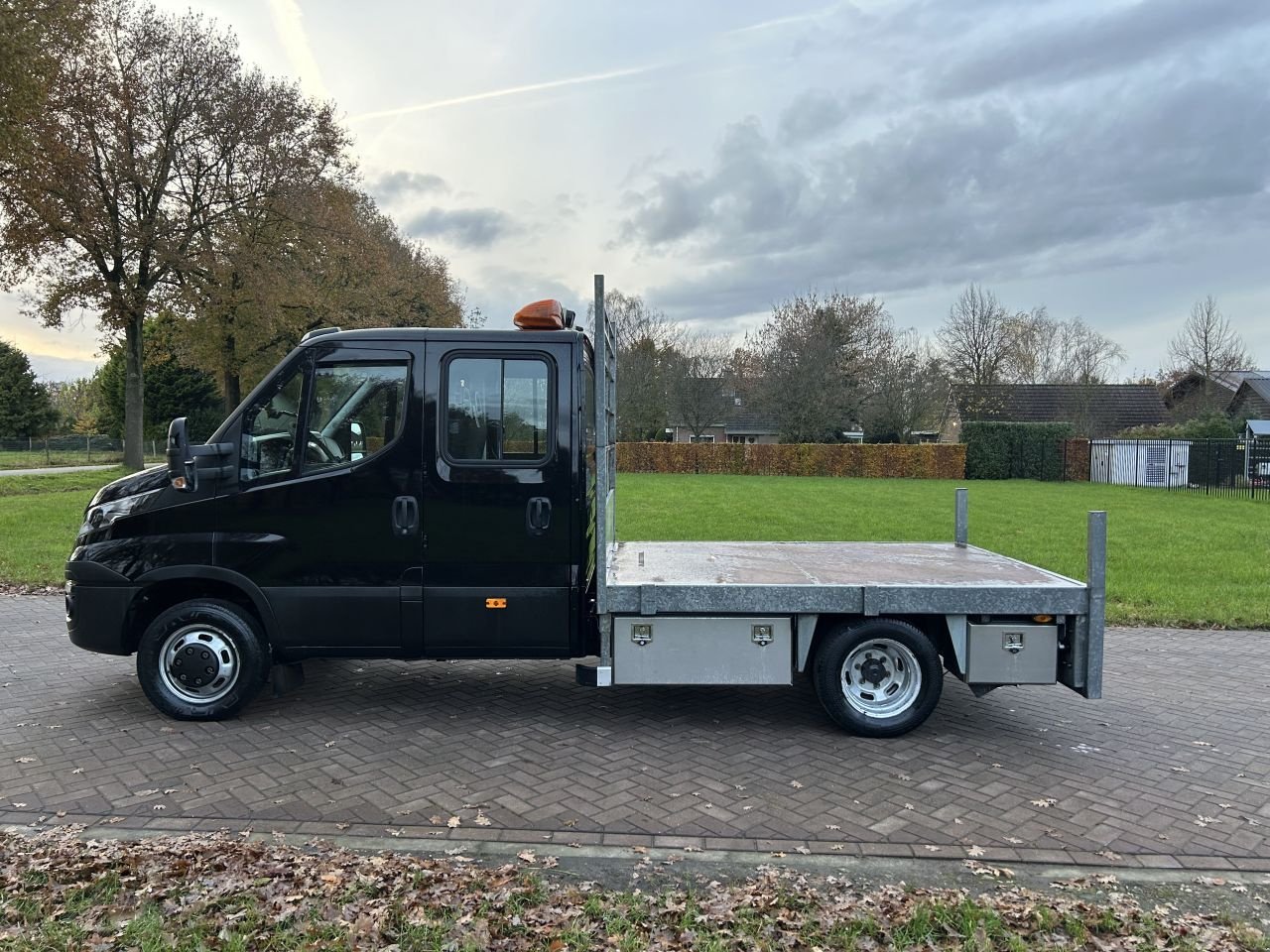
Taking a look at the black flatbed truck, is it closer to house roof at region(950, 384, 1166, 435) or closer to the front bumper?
the front bumper

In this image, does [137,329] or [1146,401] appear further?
[1146,401]

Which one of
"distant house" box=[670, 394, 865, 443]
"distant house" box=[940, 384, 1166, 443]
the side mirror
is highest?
"distant house" box=[940, 384, 1166, 443]

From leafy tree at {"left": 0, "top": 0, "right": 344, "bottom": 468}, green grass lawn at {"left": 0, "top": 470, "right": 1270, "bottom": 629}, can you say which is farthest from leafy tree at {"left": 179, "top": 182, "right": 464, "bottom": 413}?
green grass lawn at {"left": 0, "top": 470, "right": 1270, "bottom": 629}

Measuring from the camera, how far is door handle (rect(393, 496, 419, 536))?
Answer: 5156mm

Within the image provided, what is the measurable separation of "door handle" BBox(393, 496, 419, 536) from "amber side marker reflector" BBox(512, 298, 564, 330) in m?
1.27

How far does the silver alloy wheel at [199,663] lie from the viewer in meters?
5.34

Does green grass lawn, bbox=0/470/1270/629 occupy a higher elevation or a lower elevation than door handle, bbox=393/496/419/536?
lower

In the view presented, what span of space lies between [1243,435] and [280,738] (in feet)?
131

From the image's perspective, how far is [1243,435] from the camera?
3469 centimetres

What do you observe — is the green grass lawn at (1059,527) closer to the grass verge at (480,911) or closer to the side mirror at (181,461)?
the grass verge at (480,911)

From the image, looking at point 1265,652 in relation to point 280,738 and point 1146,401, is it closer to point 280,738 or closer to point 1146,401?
point 280,738

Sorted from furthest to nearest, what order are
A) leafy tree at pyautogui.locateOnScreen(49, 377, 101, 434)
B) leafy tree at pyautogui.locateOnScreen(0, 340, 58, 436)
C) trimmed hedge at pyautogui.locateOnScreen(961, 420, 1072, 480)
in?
leafy tree at pyautogui.locateOnScreen(49, 377, 101, 434) → leafy tree at pyautogui.locateOnScreen(0, 340, 58, 436) → trimmed hedge at pyautogui.locateOnScreen(961, 420, 1072, 480)

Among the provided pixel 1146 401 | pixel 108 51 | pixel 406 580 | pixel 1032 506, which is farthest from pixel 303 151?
pixel 1146 401

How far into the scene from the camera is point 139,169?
2570 centimetres
